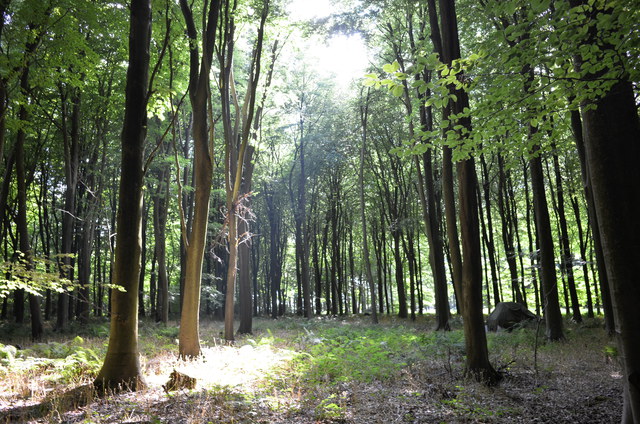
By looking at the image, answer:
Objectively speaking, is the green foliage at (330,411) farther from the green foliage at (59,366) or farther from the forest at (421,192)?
the green foliage at (59,366)

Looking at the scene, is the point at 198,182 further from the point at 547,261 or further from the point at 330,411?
the point at 547,261

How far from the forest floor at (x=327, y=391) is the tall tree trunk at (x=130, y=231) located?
17.0 inches

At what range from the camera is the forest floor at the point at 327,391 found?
4.67 metres

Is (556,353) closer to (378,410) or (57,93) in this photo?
(378,410)

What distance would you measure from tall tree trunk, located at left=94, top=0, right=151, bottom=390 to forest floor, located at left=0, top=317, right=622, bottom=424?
43 cm

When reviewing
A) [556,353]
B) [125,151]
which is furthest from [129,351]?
[556,353]

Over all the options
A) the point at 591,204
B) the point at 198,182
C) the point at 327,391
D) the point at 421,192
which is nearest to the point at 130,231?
the point at 198,182

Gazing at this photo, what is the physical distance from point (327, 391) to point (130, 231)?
402 centimetres

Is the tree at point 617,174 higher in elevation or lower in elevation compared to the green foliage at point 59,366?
higher

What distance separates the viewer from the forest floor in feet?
15.3

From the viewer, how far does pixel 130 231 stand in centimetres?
609

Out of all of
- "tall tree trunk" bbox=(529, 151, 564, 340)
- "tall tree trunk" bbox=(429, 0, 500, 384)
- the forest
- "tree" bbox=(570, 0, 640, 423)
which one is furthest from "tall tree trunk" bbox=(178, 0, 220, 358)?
"tall tree trunk" bbox=(529, 151, 564, 340)

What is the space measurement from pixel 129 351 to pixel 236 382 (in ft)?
5.76

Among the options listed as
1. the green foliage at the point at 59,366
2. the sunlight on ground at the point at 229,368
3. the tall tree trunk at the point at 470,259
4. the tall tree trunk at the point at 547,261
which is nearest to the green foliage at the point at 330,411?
the sunlight on ground at the point at 229,368
